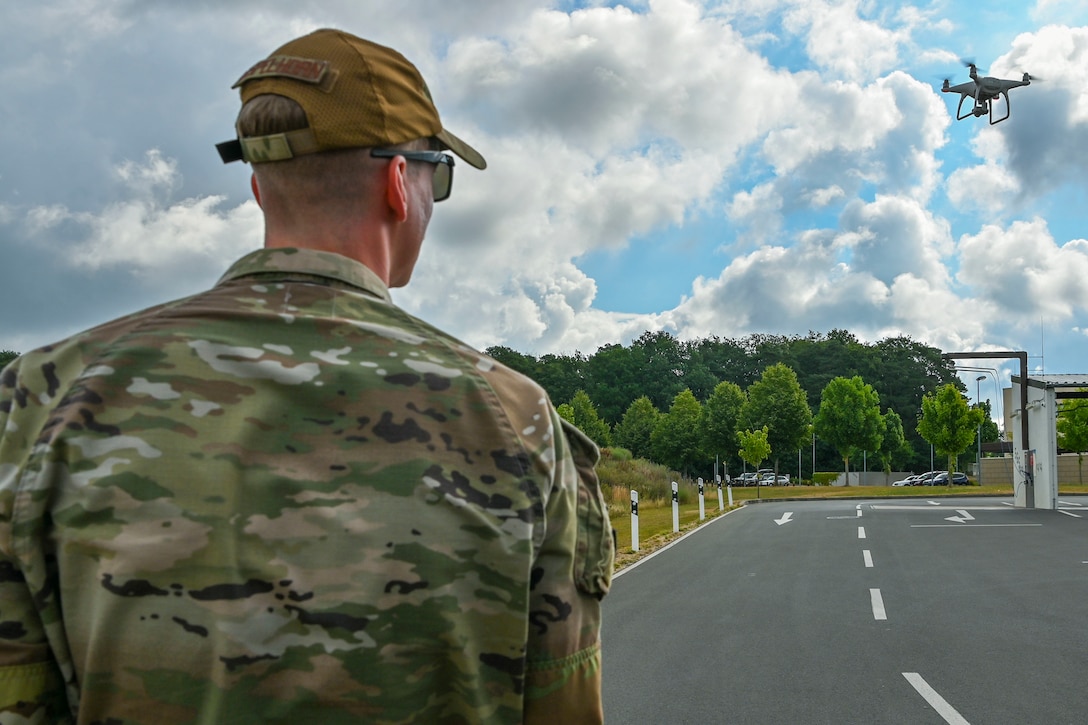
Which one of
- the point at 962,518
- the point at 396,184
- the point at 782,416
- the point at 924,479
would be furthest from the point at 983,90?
the point at 924,479

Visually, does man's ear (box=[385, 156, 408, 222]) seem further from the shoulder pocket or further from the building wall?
the building wall

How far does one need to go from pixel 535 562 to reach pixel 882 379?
115820 mm

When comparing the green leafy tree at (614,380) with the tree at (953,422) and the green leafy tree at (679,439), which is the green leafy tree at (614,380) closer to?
the green leafy tree at (679,439)

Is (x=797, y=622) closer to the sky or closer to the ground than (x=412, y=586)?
closer to the ground

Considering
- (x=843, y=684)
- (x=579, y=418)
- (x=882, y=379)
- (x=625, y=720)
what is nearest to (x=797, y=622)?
(x=843, y=684)

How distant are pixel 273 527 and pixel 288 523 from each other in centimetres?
2

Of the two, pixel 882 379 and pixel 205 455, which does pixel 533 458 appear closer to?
pixel 205 455

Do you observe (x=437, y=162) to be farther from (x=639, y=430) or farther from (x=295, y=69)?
(x=639, y=430)

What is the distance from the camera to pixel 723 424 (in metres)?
67.9

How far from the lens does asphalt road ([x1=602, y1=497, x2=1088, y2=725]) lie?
274 inches

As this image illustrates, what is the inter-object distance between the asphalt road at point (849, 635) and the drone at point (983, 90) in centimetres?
2419

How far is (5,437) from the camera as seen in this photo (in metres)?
1.42

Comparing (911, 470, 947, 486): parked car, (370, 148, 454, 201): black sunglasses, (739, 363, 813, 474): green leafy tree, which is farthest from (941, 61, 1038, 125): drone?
(911, 470, 947, 486): parked car

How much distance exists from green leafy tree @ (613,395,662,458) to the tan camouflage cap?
78034mm
